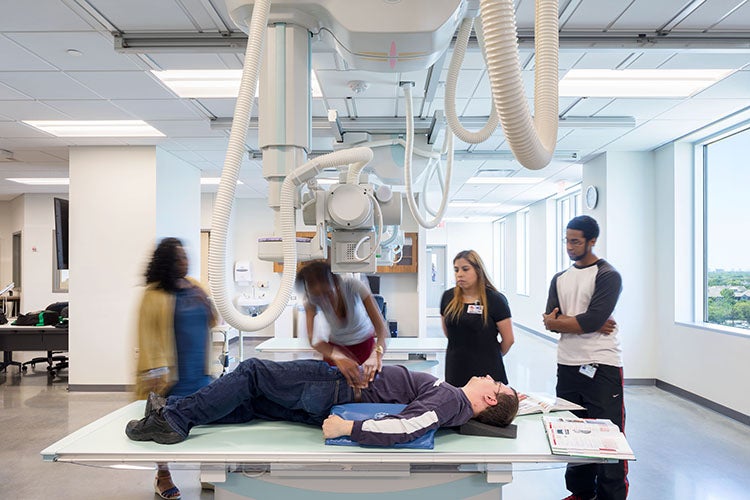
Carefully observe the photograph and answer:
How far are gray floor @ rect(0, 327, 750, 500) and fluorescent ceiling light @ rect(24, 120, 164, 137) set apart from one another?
8.44ft

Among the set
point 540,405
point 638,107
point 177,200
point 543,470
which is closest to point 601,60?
point 638,107

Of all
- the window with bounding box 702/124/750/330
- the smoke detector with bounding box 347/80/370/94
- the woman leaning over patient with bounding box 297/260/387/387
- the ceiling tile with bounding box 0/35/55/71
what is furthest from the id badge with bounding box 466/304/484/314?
the window with bounding box 702/124/750/330

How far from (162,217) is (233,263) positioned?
3.51m

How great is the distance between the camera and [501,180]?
742cm

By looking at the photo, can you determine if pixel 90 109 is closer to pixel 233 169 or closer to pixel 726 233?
pixel 233 169

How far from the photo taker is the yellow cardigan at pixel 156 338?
246 cm

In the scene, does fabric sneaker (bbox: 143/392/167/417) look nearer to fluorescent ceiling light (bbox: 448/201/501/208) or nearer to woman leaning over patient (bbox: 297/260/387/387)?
woman leaning over patient (bbox: 297/260/387/387)

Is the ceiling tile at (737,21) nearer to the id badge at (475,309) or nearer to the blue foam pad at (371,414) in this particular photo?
the id badge at (475,309)

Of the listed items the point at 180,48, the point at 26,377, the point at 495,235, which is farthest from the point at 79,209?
the point at 495,235

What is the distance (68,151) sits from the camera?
18.5ft

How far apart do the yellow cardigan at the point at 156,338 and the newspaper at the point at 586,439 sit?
170 cm

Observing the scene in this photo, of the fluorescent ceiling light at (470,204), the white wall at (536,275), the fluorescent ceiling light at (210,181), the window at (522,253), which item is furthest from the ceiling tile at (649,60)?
the window at (522,253)

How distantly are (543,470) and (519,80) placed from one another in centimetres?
268

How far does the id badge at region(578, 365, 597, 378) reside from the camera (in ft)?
7.97
